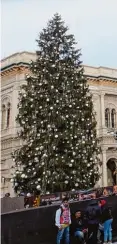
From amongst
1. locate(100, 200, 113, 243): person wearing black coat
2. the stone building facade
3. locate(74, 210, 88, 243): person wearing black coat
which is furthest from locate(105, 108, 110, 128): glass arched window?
locate(74, 210, 88, 243): person wearing black coat

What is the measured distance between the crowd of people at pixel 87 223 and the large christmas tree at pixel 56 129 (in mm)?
5655

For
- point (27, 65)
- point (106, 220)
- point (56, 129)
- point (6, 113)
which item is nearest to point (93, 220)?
point (106, 220)

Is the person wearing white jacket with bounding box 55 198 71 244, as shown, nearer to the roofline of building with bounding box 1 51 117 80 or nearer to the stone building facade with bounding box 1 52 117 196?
the stone building facade with bounding box 1 52 117 196

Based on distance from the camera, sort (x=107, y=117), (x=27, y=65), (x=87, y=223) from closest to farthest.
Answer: (x=87, y=223), (x=27, y=65), (x=107, y=117)

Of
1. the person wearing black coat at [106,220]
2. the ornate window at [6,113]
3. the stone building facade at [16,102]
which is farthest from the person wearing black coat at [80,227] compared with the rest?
the ornate window at [6,113]

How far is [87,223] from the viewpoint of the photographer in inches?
454

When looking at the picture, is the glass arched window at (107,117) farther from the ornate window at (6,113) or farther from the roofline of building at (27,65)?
the ornate window at (6,113)

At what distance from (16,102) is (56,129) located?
48.4 feet

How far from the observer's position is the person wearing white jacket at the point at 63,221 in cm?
1082

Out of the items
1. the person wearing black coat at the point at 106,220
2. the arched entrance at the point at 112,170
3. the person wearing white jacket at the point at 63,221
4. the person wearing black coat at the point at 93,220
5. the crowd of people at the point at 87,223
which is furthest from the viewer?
the arched entrance at the point at 112,170

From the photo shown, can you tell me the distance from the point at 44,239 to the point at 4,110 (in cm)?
2429

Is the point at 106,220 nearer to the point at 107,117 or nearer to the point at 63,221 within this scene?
the point at 63,221

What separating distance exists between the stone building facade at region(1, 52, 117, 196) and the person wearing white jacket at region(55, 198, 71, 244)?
19.3m

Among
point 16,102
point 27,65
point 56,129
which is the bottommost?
point 56,129
